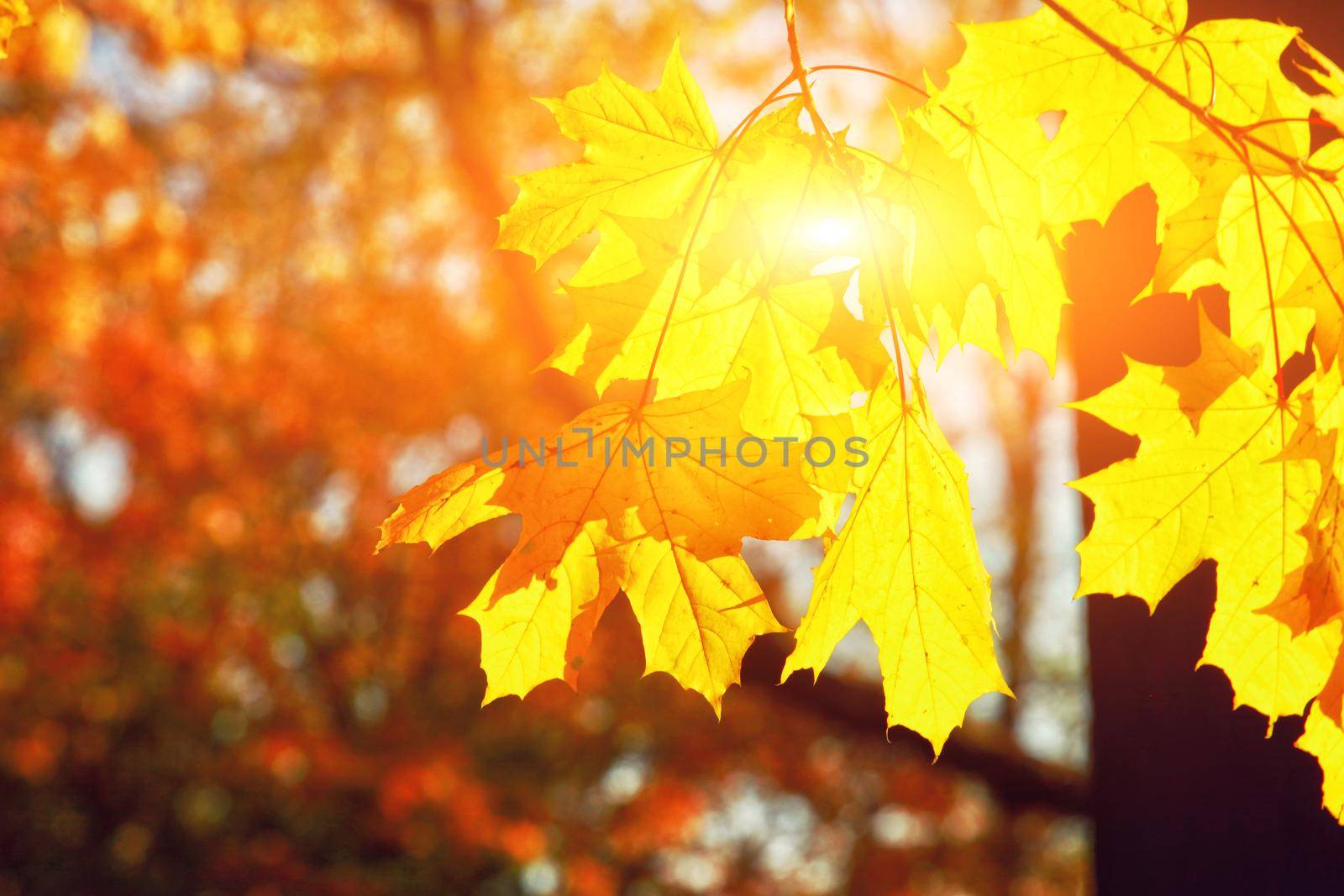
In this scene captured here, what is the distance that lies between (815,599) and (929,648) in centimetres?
16

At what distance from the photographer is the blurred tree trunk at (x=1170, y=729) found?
1.94 meters

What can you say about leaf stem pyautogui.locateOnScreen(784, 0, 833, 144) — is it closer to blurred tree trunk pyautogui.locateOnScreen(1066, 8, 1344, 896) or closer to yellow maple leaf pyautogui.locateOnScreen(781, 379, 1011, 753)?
yellow maple leaf pyautogui.locateOnScreen(781, 379, 1011, 753)

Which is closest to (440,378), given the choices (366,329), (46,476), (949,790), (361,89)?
(366,329)

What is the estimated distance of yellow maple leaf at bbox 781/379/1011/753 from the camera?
1.27m

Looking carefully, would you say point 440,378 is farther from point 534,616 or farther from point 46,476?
point 534,616

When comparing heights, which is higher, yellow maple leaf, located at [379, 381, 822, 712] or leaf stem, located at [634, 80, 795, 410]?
leaf stem, located at [634, 80, 795, 410]

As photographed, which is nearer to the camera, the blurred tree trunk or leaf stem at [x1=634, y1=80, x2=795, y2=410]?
leaf stem at [x1=634, y1=80, x2=795, y2=410]

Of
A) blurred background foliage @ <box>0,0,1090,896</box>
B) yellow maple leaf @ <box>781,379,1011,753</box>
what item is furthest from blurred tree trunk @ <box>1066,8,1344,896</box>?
blurred background foliage @ <box>0,0,1090,896</box>

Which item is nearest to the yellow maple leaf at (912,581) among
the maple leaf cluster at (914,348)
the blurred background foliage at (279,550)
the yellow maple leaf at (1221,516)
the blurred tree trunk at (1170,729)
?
the maple leaf cluster at (914,348)

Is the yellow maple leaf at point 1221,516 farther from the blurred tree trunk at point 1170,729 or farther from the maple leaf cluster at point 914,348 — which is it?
the blurred tree trunk at point 1170,729

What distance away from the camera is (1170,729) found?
208cm

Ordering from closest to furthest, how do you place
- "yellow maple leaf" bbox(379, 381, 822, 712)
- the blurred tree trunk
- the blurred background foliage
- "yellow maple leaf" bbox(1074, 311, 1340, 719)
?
"yellow maple leaf" bbox(379, 381, 822, 712)
"yellow maple leaf" bbox(1074, 311, 1340, 719)
the blurred tree trunk
the blurred background foliage

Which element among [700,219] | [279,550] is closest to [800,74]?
[700,219]

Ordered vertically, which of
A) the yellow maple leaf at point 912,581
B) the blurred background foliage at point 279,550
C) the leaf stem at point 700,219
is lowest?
the yellow maple leaf at point 912,581
